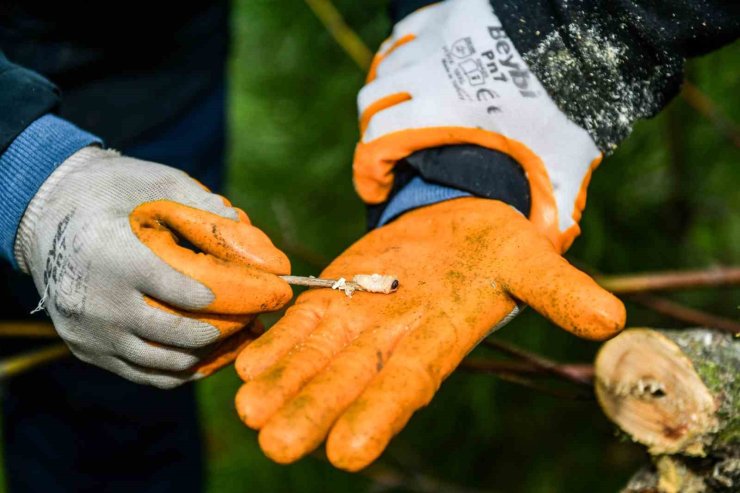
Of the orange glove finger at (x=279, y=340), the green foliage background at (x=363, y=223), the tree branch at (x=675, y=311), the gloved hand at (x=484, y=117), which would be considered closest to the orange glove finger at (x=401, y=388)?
the orange glove finger at (x=279, y=340)

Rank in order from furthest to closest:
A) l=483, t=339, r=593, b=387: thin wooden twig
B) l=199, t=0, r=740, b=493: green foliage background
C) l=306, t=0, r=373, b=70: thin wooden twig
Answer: l=306, t=0, r=373, b=70: thin wooden twig → l=199, t=0, r=740, b=493: green foliage background → l=483, t=339, r=593, b=387: thin wooden twig

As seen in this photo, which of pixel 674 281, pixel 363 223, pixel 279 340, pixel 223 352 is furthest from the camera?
pixel 363 223

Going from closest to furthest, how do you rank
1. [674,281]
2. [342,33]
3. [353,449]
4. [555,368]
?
[353,449] → [555,368] → [674,281] → [342,33]

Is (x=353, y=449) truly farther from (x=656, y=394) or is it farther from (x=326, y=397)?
(x=656, y=394)

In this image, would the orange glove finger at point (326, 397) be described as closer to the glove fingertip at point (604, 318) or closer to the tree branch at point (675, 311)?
the glove fingertip at point (604, 318)

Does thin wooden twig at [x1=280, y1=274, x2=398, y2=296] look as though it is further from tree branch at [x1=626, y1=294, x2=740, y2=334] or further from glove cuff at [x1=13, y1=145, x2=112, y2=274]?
tree branch at [x1=626, y1=294, x2=740, y2=334]

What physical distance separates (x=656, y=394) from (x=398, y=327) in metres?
0.36

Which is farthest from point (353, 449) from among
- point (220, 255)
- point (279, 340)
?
point (220, 255)

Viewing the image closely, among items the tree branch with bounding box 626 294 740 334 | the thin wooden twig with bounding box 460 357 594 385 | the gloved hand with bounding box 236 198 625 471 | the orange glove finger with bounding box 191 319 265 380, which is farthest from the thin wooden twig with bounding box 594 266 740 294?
the orange glove finger with bounding box 191 319 265 380

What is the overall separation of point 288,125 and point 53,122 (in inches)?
53.3

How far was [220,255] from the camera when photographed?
88cm

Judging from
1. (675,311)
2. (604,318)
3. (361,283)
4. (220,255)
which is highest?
(220,255)

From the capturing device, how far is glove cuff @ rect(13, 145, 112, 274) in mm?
935

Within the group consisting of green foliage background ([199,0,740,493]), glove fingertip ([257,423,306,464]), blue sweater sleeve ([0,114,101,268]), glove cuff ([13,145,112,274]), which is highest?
blue sweater sleeve ([0,114,101,268])
